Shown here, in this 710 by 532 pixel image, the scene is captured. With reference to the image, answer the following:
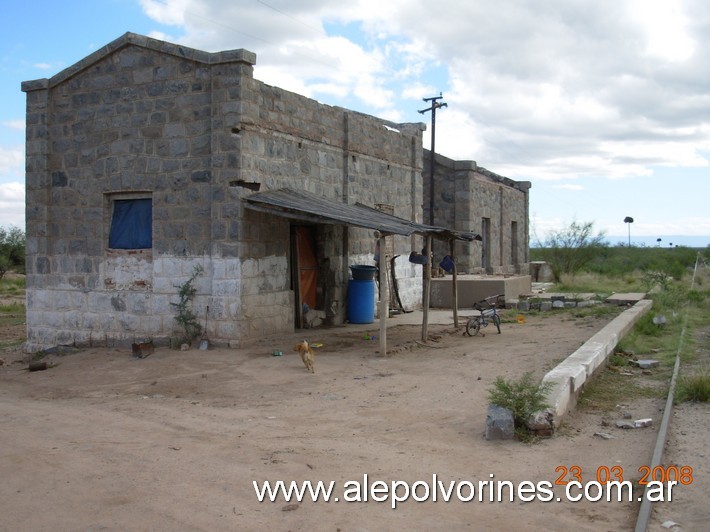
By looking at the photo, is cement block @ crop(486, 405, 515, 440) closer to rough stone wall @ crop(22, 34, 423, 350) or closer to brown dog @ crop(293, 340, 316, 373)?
brown dog @ crop(293, 340, 316, 373)

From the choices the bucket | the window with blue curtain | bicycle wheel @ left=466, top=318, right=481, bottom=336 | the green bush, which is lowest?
the green bush

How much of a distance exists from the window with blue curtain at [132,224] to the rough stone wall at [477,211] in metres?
12.6

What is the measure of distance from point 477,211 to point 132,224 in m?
14.7

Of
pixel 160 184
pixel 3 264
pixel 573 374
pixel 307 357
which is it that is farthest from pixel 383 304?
pixel 3 264

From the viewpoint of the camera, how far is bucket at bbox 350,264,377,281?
1465cm

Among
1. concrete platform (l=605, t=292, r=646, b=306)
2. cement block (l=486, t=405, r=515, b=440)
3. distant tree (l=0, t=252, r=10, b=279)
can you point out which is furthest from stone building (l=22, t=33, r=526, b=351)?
distant tree (l=0, t=252, r=10, b=279)

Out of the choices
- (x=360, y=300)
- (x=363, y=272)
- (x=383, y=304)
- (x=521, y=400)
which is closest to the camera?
(x=521, y=400)

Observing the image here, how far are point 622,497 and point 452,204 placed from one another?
19293 mm

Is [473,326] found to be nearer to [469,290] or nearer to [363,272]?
[363,272]

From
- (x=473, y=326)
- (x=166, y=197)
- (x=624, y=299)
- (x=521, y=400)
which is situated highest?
(x=166, y=197)

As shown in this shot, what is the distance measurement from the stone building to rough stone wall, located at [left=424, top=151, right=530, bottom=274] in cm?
1039

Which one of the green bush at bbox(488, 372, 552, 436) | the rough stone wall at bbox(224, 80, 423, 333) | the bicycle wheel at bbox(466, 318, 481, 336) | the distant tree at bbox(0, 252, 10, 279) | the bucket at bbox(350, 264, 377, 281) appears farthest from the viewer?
the distant tree at bbox(0, 252, 10, 279)

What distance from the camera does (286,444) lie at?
20.9 feet

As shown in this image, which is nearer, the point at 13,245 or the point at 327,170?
the point at 327,170
